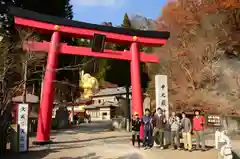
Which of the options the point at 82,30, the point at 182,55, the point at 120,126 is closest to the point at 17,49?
the point at 82,30

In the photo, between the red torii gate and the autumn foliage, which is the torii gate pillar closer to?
the red torii gate

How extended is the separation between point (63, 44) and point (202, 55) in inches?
657

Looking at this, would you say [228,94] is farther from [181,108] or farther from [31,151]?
[31,151]

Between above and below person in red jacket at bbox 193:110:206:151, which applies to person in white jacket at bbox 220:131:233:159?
below

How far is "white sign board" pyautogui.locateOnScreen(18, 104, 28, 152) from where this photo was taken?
10.7m

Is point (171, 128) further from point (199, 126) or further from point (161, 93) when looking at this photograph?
point (161, 93)

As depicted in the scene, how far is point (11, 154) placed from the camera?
1038 centimetres

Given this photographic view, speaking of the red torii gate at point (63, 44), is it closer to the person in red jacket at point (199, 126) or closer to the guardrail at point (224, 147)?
the person in red jacket at point (199, 126)

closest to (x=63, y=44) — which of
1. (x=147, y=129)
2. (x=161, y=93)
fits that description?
(x=161, y=93)

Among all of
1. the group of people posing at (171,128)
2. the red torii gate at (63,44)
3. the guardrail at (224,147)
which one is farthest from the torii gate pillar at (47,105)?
the guardrail at (224,147)

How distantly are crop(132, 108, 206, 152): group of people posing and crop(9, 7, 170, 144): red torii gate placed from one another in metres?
2.30

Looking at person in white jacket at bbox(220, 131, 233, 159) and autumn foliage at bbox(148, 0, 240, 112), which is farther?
autumn foliage at bbox(148, 0, 240, 112)

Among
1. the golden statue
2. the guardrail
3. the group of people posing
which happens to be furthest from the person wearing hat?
the golden statue

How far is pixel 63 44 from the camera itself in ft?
44.5
